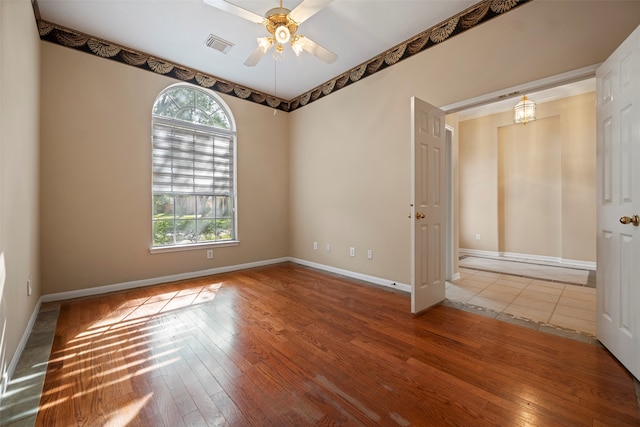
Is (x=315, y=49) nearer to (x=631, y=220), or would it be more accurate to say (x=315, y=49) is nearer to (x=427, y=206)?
(x=427, y=206)

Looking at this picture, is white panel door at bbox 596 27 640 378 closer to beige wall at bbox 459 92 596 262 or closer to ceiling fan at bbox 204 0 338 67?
ceiling fan at bbox 204 0 338 67

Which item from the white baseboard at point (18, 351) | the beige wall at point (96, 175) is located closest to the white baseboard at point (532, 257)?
the beige wall at point (96, 175)

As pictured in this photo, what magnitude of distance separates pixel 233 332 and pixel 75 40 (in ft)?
12.4

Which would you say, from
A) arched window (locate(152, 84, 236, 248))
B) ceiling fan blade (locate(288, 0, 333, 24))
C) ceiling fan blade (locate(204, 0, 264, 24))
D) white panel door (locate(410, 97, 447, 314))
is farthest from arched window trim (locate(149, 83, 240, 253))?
white panel door (locate(410, 97, 447, 314))

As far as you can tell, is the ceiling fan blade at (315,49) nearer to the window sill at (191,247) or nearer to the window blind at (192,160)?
the window blind at (192,160)

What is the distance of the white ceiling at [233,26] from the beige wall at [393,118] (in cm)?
37

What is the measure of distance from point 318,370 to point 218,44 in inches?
146

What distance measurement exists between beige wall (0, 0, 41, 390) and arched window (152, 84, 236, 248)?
1.28 meters

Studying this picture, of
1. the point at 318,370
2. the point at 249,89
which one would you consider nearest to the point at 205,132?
the point at 249,89

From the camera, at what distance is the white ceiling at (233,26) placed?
2680mm

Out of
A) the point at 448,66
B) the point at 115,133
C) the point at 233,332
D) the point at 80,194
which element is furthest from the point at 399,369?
the point at 115,133

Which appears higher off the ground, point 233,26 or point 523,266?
point 233,26

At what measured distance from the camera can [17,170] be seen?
2.00 meters

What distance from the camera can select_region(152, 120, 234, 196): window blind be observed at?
12.4 ft
